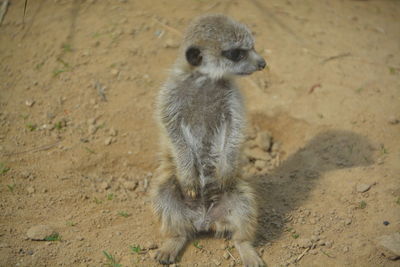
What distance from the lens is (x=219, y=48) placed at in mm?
3475

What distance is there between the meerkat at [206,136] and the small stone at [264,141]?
1062mm

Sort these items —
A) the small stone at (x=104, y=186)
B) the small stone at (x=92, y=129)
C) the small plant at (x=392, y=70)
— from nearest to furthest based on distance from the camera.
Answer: the small stone at (x=104, y=186) → the small stone at (x=92, y=129) → the small plant at (x=392, y=70)

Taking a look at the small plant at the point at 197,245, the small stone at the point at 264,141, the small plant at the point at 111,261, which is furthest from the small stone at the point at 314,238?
the small plant at the point at 111,261

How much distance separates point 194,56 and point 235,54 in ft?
1.12

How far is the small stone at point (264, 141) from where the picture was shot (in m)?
4.66

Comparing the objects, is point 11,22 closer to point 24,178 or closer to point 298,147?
point 24,178

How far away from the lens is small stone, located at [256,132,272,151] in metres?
4.66

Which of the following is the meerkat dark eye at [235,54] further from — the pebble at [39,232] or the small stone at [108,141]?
the pebble at [39,232]

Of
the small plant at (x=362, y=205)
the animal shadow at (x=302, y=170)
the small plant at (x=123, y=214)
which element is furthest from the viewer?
the animal shadow at (x=302, y=170)

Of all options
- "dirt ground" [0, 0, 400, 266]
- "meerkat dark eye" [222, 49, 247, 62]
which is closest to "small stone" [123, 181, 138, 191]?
"dirt ground" [0, 0, 400, 266]

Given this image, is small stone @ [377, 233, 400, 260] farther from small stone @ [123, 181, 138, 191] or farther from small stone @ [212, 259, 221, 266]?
small stone @ [123, 181, 138, 191]

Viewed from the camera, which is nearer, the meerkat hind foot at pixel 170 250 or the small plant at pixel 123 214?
the meerkat hind foot at pixel 170 250

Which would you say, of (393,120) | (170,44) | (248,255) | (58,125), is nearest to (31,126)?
(58,125)

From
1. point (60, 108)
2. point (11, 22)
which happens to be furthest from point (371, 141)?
point (11, 22)
